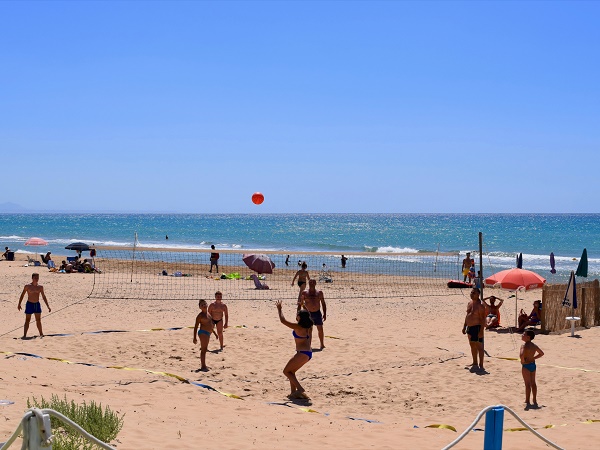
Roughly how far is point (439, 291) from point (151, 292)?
9692 millimetres

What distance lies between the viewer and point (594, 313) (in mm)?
15266

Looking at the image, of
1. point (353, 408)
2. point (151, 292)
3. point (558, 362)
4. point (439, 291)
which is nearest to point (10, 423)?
point (353, 408)

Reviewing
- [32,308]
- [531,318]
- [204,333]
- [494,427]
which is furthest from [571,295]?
[32,308]

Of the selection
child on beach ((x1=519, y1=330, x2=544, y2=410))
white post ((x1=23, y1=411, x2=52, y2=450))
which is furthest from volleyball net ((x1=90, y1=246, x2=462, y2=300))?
white post ((x1=23, y1=411, x2=52, y2=450))

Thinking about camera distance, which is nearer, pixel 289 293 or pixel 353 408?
pixel 353 408

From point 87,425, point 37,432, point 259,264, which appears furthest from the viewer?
point 259,264

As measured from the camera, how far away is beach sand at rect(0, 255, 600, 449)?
7230 mm

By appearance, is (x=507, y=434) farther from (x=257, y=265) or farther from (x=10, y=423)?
(x=257, y=265)

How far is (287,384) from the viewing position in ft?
33.1

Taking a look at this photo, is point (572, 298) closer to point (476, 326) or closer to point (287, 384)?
point (476, 326)

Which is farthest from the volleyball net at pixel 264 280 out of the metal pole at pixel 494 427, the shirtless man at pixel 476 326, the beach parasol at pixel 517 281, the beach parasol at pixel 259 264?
the metal pole at pixel 494 427

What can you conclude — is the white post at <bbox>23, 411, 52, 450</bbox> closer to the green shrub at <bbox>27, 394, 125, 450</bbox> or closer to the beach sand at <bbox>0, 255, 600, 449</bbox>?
the green shrub at <bbox>27, 394, 125, 450</bbox>

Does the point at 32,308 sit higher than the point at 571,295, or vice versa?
the point at 571,295

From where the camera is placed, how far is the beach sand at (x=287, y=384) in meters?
7.23
